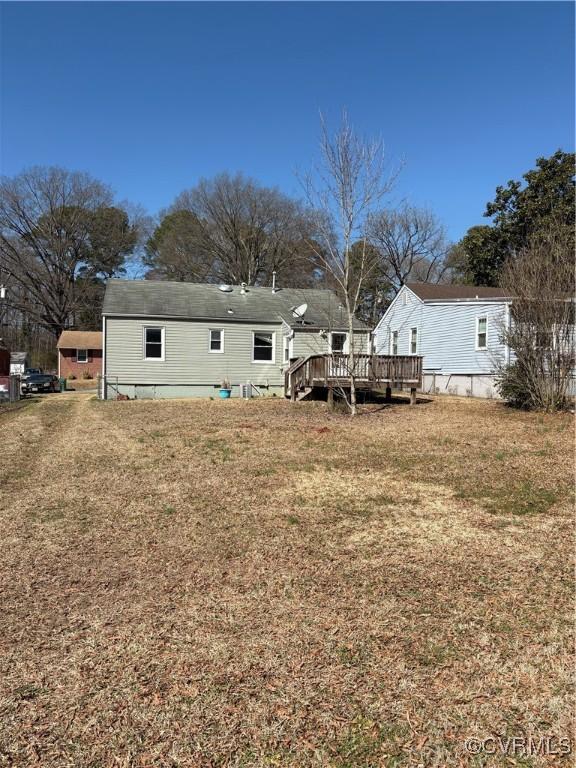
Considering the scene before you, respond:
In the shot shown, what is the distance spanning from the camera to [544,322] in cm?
1237

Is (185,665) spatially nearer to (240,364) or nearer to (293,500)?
(293,500)

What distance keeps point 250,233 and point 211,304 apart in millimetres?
21057

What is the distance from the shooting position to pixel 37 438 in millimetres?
10148

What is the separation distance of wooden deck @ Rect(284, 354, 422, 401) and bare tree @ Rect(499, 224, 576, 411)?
3.14m

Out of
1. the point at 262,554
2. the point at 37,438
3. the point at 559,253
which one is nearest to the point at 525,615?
the point at 262,554

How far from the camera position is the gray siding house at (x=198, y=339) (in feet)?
65.7

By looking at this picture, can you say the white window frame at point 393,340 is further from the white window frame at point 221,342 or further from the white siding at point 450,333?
the white window frame at point 221,342

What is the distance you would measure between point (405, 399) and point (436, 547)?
1349 cm

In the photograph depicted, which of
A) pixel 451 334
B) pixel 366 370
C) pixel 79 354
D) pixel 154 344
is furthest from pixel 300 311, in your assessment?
pixel 79 354

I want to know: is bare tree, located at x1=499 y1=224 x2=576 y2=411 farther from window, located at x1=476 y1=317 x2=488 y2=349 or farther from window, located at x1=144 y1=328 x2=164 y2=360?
window, located at x1=144 y1=328 x2=164 y2=360

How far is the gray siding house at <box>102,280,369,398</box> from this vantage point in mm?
20016

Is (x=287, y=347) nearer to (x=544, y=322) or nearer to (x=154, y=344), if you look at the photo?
(x=154, y=344)

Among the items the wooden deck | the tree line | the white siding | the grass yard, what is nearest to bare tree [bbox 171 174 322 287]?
the tree line

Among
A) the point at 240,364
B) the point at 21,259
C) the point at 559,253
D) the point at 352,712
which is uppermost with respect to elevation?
the point at 21,259
